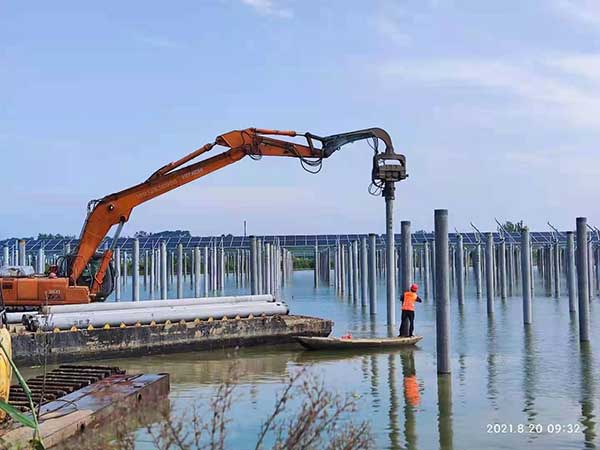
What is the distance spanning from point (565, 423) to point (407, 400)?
90.2 inches

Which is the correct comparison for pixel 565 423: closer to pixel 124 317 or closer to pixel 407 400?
pixel 407 400

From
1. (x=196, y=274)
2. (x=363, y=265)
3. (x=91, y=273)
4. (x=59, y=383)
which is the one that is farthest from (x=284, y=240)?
Result: (x=59, y=383)

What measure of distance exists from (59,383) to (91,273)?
7.40m

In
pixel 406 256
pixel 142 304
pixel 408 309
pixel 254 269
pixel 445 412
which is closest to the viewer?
pixel 445 412

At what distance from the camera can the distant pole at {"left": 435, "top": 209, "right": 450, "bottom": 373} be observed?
497 inches

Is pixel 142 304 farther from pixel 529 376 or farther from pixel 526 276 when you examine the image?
pixel 526 276

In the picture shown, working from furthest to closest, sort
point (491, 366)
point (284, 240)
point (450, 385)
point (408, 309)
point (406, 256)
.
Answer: point (284, 240) < point (406, 256) < point (408, 309) < point (491, 366) < point (450, 385)

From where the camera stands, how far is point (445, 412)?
10.6 metres

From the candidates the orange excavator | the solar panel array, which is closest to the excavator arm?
the orange excavator

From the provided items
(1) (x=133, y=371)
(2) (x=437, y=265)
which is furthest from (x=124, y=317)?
(2) (x=437, y=265)

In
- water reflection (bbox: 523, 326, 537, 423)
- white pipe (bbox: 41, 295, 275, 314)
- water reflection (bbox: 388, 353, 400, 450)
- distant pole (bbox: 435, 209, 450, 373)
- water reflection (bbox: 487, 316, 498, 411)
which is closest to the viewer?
water reflection (bbox: 388, 353, 400, 450)

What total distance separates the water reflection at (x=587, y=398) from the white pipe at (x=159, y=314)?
6.52 m

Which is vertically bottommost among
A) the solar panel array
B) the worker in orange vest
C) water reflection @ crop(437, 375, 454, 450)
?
water reflection @ crop(437, 375, 454, 450)

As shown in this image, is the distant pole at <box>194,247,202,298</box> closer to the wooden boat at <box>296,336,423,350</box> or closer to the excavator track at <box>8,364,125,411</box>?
the wooden boat at <box>296,336,423,350</box>
